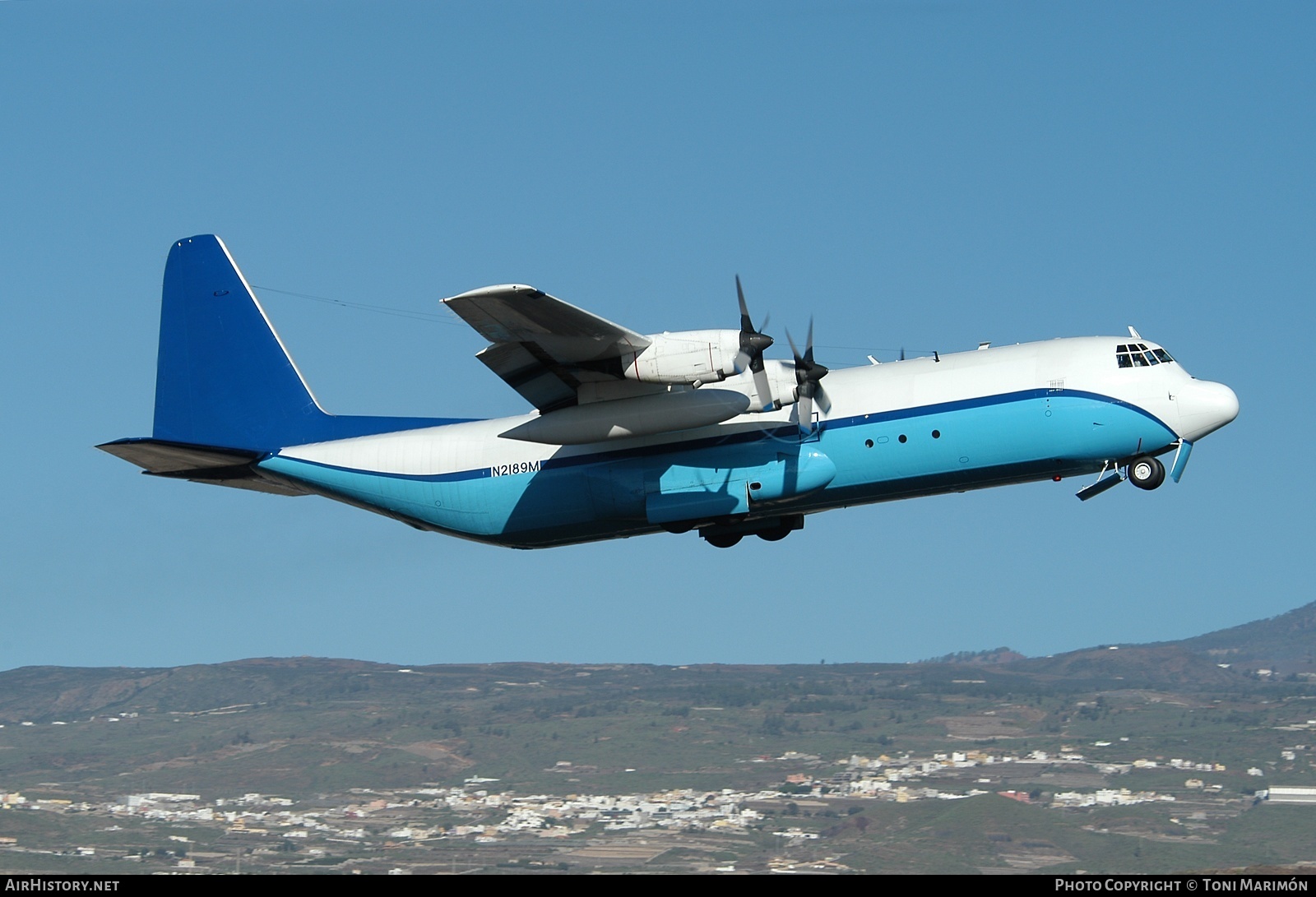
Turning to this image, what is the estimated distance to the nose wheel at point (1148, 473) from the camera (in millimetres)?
22500

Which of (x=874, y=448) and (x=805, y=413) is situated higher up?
(x=805, y=413)

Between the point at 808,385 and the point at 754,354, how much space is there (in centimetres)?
143

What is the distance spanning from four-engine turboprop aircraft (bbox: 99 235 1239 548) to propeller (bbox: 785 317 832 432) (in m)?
0.03

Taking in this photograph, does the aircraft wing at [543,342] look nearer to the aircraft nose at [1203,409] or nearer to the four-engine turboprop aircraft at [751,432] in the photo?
the four-engine turboprop aircraft at [751,432]

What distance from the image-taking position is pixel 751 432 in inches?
914

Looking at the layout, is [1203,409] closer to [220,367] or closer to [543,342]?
[543,342]

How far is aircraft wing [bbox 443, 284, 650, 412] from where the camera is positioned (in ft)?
65.2

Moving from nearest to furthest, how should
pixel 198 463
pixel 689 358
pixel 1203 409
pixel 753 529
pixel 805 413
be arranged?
pixel 689 358
pixel 1203 409
pixel 805 413
pixel 753 529
pixel 198 463

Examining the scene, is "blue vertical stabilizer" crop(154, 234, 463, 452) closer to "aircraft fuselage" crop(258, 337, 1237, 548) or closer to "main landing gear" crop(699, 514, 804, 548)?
"aircraft fuselage" crop(258, 337, 1237, 548)

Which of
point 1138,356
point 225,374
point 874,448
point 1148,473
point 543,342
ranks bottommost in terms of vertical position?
point 1148,473

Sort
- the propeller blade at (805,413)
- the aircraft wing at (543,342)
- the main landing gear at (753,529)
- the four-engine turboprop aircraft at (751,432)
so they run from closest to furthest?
the aircraft wing at (543,342) < the four-engine turboprop aircraft at (751,432) < the propeller blade at (805,413) < the main landing gear at (753,529)

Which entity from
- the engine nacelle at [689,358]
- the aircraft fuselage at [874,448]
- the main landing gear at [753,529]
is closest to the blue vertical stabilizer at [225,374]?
the aircraft fuselage at [874,448]

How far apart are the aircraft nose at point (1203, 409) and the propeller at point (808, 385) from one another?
5401 millimetres

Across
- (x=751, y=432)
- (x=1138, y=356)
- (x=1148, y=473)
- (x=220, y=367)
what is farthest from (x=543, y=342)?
(x=1148, y=473)
